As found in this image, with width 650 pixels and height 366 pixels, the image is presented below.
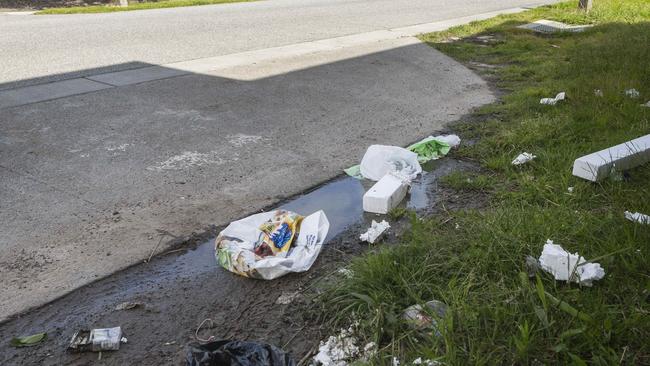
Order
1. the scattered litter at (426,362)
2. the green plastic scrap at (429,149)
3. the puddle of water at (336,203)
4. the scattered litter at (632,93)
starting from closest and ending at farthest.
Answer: the scattered litter at (426,362) → the puddle of water at (336,203) → the green plastic scrap at (429,149) → the scattered litter at (632,93)

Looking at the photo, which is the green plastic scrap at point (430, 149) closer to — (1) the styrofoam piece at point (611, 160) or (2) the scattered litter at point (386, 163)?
(2) the scattered litter at point (386, 163)

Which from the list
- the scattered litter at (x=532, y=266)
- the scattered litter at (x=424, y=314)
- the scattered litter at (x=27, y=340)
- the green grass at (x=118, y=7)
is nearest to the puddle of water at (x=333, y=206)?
the scattered litter at (x=27, y=340)

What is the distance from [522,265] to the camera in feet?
9.57

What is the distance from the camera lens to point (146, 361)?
246 centimetres

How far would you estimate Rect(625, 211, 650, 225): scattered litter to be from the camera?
323 centimetres

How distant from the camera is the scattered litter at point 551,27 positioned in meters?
11.5

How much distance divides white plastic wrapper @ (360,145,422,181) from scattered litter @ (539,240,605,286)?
1.64 m

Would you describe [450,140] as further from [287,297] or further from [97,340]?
[97,340]

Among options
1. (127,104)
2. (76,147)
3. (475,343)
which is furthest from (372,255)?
(127,104)

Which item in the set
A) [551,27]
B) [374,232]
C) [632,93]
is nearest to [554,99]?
[632,93]

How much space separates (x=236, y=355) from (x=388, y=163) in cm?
243

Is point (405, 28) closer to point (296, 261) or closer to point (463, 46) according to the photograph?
point (463, 46)

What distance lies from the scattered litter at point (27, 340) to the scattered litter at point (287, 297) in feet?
3.38

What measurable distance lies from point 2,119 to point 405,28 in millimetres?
8415
